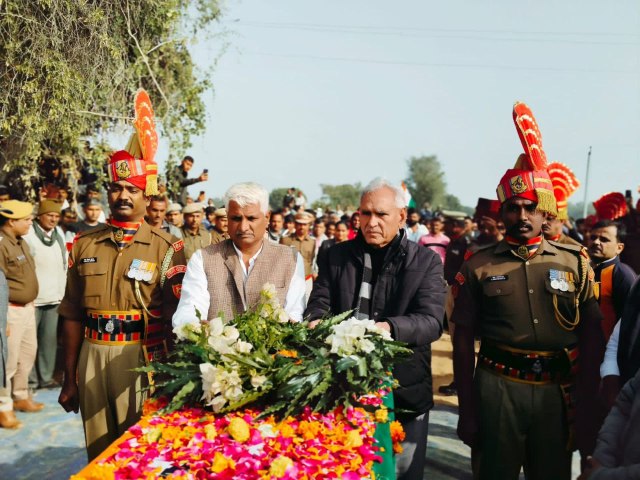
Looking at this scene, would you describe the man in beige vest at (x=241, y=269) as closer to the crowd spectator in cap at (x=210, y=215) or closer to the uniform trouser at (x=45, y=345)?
the uniform trouser at (x=45, y=345)

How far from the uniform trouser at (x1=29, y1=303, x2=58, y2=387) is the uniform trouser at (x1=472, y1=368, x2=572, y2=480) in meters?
5.56

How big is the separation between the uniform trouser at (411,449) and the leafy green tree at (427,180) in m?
71.0

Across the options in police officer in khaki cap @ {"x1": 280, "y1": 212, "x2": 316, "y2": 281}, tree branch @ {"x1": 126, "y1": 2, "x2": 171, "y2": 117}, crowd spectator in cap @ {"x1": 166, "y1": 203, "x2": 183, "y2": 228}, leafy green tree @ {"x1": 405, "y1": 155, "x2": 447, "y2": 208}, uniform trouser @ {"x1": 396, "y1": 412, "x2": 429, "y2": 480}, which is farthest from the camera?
leafy green tree @ {"x1": 405, "y1": 155, "x2": 447, "y2": 208}

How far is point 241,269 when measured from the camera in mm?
3172

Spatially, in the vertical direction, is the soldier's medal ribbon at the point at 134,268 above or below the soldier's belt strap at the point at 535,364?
above

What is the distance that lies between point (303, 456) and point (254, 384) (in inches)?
15.3

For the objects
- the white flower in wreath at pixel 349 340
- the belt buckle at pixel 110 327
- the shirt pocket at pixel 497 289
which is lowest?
the belt buckle at pixel 110 327

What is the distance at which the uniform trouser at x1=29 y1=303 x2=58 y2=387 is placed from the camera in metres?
6.84

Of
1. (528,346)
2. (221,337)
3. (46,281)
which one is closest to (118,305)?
(221,337)

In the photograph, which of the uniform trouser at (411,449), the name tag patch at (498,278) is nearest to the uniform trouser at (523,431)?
the uniform trouser at (411,449)

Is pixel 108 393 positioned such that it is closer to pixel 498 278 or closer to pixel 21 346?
pixel 498 278

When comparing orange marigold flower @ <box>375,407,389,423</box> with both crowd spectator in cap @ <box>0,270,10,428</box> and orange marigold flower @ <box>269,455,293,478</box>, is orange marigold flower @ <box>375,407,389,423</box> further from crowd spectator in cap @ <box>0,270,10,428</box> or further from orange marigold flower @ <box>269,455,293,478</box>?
crowd spectator in cap @ <box>0,270,10,428</box>

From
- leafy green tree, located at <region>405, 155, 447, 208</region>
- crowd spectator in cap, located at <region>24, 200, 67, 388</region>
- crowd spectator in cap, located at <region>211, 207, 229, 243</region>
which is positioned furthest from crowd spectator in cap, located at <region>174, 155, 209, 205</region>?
leafy green tree, located at <region>405, 155, 447, 208</region>

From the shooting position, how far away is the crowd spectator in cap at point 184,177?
11047 mm
